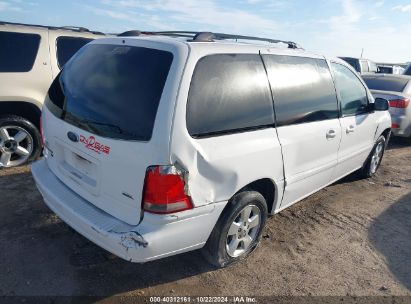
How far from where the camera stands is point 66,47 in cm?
555

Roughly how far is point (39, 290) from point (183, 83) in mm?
1877

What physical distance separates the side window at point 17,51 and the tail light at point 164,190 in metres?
3.58

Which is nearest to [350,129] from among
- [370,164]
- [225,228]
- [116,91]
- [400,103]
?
[370,164]

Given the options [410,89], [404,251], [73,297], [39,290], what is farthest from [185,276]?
[410,89]

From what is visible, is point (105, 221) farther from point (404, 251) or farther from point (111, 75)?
point (404, 251)

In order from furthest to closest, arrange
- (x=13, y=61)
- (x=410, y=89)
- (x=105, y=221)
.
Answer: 1. (x=410, y=89)
2. (x=13, y=61)
3. (x=105, y=221)

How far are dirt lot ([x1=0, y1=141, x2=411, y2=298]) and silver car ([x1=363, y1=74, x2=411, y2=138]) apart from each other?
371 cm

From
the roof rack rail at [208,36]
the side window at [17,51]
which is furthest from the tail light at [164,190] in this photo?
the side window at [17,51]

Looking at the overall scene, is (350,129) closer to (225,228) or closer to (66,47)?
(225,228)

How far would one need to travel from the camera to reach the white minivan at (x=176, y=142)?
249 centimetres

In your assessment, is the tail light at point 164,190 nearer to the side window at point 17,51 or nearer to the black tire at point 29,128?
the black tire at point 29,128

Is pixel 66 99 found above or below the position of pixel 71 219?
above

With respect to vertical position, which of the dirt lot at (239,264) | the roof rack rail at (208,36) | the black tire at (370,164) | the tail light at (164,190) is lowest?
the dirt lot at (239,264)

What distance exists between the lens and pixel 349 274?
3.37 metres
